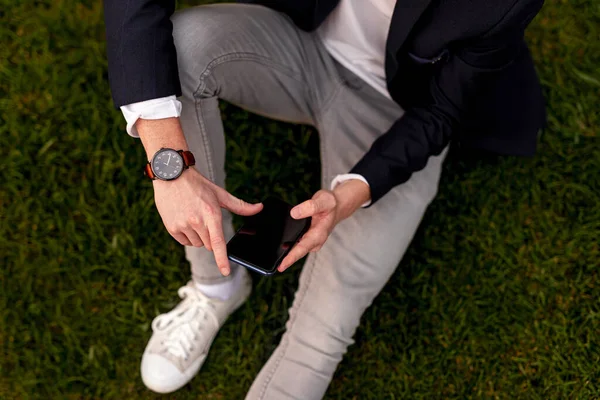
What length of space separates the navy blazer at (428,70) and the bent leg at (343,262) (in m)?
0.17

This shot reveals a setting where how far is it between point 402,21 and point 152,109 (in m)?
0.77

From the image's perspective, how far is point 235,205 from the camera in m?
1.64

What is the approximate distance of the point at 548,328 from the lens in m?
2.34

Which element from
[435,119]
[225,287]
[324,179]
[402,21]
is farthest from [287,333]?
[402,21]

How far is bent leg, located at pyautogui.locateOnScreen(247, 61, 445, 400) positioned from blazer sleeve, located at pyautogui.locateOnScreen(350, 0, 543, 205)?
199 mm

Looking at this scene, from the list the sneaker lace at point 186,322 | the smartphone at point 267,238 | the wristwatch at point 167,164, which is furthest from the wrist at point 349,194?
the sneaker lace at point 186,322

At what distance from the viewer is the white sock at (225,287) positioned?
211 centimetres

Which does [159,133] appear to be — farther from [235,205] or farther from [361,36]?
[361,36]

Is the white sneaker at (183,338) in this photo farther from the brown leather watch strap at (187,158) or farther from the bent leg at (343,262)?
the brown leather watch strap at (187,158)

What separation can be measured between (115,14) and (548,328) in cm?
208

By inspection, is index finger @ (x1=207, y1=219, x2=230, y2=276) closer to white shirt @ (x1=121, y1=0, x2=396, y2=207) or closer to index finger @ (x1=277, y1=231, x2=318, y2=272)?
index finger @ (x1=277, y1=231, x2=318, y2=272)

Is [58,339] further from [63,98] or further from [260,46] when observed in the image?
[260,46]

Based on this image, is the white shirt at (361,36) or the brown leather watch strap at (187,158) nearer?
the brown leather watch strap at (187,158)

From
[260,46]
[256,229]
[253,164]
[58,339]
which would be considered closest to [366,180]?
[256,229]
